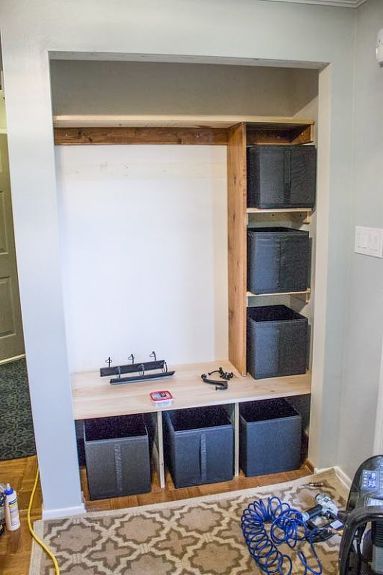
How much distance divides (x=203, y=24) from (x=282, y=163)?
0.76 m

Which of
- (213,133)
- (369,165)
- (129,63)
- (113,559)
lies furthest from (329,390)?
(129,63)

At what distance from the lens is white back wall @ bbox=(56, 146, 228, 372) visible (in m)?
2.67

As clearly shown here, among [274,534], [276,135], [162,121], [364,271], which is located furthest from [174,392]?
[276,135]

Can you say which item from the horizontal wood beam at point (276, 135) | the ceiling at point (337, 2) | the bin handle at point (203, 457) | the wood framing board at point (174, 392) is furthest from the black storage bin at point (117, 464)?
the ceiling at point (337, 2)

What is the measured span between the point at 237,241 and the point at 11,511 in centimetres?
173

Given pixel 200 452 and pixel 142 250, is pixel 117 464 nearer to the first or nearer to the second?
pixel 200 452

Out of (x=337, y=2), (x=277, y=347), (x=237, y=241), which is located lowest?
(x=277, y=347)

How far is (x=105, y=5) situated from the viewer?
77.4 inches

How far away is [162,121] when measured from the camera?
240 centimetres

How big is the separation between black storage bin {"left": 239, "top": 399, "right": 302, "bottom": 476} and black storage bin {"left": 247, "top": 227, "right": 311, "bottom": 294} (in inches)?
27.6

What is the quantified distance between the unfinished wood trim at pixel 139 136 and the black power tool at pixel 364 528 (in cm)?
188

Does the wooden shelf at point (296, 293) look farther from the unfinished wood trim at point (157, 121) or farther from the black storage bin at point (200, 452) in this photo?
the unfinished wood trim at point (157, 121)

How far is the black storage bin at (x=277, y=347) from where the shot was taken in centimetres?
264

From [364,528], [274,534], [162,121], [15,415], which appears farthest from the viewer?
[15,415]
